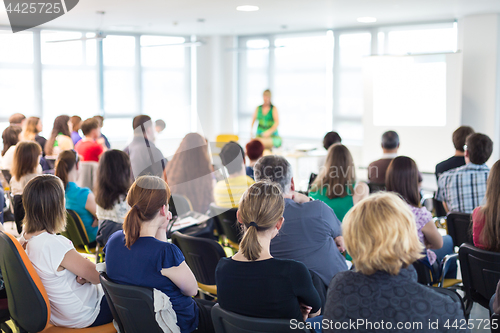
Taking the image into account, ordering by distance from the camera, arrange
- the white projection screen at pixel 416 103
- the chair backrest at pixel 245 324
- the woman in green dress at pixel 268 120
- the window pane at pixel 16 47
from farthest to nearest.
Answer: the window pane at pixel 16 47
the woman in green dress at pixel 268 120
the white projection screen at pixel 416 103
the chair backrest at pixel 245 324

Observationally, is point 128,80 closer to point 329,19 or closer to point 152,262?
point 329,19

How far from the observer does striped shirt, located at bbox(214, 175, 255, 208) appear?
3.86 meters

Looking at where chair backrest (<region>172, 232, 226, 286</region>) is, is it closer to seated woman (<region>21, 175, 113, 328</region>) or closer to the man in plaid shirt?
seated woman (<region>21, 175, 113, 328</region>)

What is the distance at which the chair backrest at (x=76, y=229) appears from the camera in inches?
141

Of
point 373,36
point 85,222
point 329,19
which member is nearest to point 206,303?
point 85,222

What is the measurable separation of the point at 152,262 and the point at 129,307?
0.70 feet

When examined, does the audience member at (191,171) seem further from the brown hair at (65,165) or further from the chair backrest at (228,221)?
the brown hair at (65,165)

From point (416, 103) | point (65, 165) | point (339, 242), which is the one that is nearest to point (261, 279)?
point (339, 242)

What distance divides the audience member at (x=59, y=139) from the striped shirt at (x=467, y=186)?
4461 millimetres

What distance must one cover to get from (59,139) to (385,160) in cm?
402

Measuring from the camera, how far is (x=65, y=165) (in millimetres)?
3766

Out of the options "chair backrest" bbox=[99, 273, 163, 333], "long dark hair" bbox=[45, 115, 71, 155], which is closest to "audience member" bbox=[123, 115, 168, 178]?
"chair backrest" bbox=[99, 273, 163, 333]

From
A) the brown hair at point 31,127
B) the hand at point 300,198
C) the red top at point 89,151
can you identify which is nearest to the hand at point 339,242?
the hand at point 300,198

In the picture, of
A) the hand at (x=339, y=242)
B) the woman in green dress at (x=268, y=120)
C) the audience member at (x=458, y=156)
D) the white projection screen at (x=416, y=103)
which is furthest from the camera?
the woman in green dress at (x=268, y=120)
